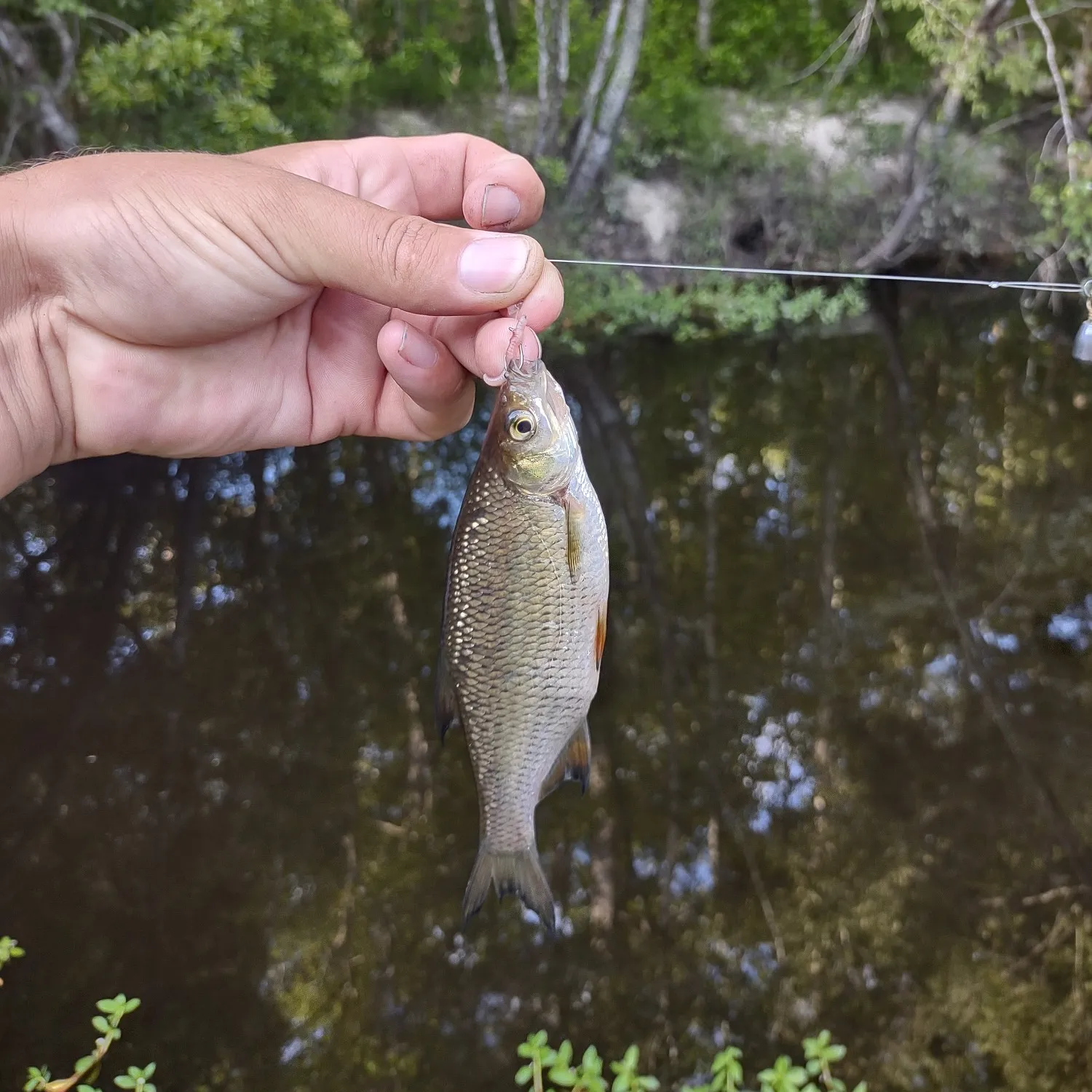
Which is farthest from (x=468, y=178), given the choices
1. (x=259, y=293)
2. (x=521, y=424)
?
(x=521, y=424)

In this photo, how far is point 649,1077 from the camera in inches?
97.2

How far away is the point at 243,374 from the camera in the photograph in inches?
74.3

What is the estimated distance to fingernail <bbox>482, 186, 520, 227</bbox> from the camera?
1.67 metres

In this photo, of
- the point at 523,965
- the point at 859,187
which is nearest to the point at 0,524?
the point at 523,965

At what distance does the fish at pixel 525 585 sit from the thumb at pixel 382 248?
0.63 feet

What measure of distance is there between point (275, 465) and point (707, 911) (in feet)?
12.8

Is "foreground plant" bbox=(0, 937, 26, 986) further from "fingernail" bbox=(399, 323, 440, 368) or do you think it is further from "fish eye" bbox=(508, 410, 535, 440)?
"fish eye" bbox=(508, 410, 535, 440)

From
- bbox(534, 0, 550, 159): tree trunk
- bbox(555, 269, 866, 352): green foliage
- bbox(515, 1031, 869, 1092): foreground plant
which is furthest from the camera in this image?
bbox(555, 269, 866, 352): green foliage

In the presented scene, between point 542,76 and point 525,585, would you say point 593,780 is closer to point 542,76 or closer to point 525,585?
point 525,585

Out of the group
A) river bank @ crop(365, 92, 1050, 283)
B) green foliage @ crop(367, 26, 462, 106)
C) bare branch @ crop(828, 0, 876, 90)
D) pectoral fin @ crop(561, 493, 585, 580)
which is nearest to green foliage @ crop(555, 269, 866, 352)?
river bank @ crop(365, 92, 1050, 283)

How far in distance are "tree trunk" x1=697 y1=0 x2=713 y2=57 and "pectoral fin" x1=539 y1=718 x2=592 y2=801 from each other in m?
6.92

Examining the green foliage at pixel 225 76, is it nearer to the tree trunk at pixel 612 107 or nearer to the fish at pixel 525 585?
the tree trunk at pixel 612 107

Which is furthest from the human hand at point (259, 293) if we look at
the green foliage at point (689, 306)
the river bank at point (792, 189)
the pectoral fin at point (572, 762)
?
the river bank at point (792, 189)

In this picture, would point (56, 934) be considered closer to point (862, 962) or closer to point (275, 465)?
point (275, 465)
